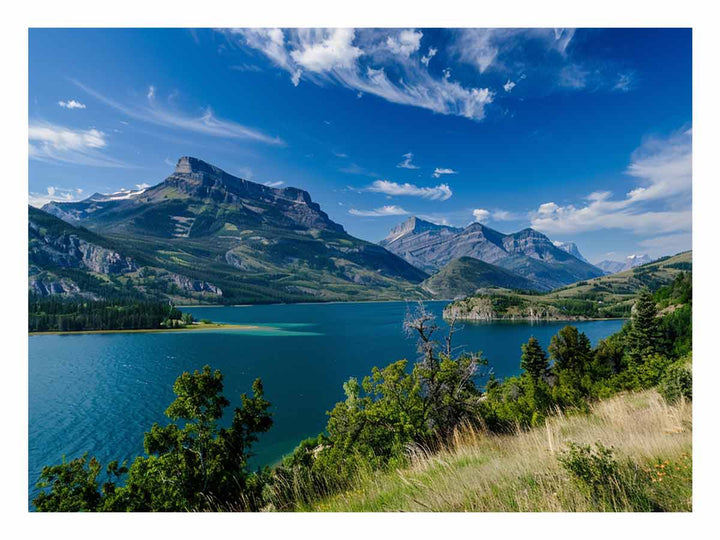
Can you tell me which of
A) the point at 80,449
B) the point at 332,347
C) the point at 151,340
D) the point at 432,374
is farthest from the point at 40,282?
the point at 432,374

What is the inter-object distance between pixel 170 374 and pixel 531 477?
57346 mm

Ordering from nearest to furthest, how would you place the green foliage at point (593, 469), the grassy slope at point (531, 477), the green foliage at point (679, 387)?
the green foliage at point (593, 469)
the grassy slope at point (531, 477)
the green foliage at point (679, 387)

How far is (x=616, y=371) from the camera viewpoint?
39094 millimetres

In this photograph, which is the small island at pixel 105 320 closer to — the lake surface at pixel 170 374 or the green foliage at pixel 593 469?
the lake surface at pixel 170 374

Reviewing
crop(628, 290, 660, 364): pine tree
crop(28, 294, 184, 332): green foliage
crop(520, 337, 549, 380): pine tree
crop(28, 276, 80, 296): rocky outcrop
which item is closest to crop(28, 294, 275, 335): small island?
crop(28, 294, 184, 332): green foliage

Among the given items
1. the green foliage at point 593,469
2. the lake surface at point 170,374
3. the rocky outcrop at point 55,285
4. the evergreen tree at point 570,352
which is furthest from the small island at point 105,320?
the green foliage at point 593,469

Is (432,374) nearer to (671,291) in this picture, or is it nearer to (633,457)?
(633,457)

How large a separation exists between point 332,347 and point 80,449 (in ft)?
165

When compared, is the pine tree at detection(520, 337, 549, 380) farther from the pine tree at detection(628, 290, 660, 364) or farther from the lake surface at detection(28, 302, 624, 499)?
the lake surface at detection(28, 302, 624, 499)

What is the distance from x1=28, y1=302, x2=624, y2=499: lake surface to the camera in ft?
96.8

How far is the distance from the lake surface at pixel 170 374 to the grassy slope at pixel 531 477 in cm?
2498

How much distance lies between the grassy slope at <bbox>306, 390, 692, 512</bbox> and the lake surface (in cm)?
2498

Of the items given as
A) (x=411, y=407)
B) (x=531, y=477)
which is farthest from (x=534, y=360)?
(x=531, y=477)

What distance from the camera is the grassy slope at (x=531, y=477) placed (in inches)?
156
